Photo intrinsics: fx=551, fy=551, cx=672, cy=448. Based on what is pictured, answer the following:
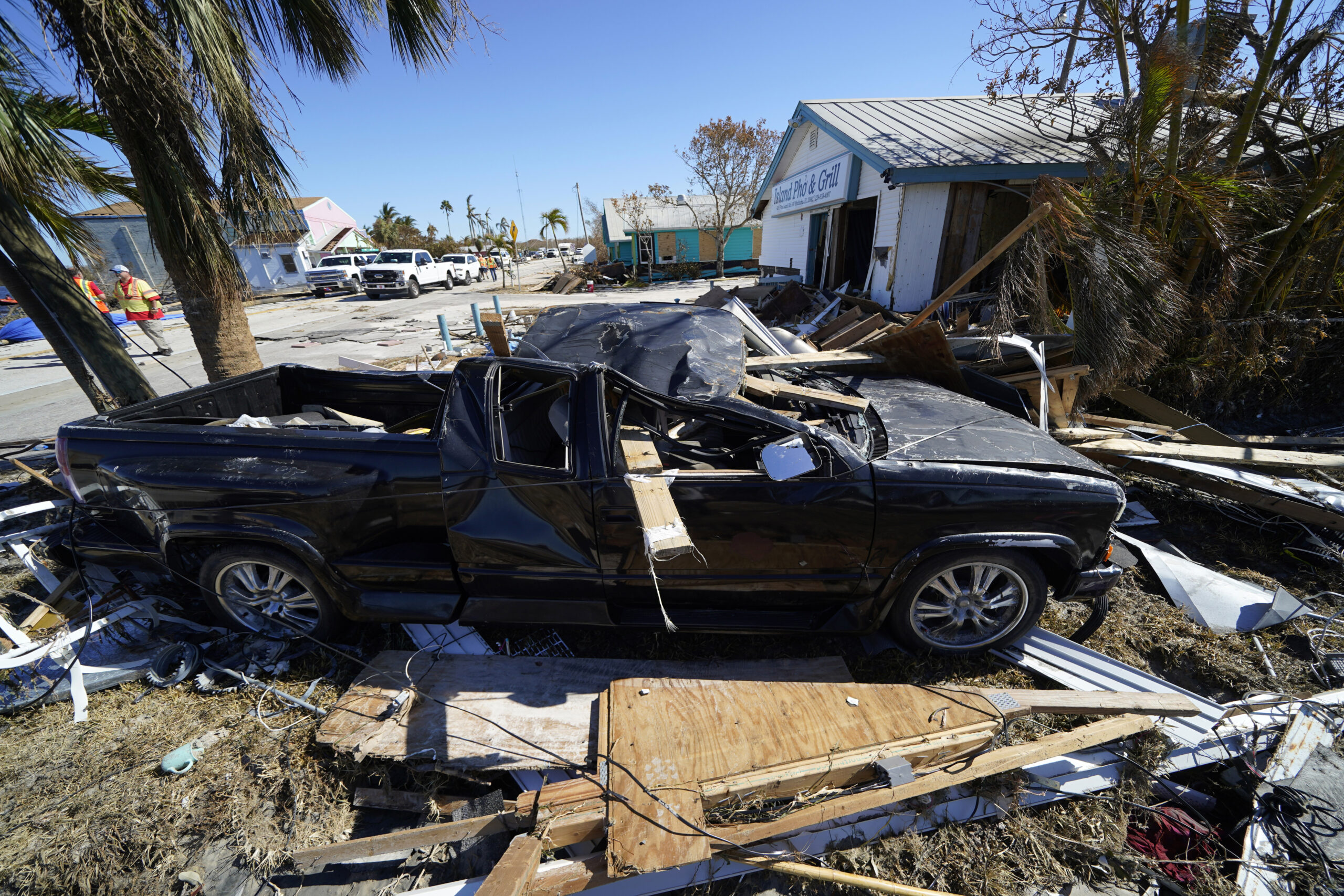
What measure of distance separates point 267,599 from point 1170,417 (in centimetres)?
758

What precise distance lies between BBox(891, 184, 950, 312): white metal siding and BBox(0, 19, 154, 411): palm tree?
986cm

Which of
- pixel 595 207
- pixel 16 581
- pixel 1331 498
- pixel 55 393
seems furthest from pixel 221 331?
pixel 595 207

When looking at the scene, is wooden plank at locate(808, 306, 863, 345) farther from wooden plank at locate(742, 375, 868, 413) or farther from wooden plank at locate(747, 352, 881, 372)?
wooden plank at locate(742, 375, 868, 413)

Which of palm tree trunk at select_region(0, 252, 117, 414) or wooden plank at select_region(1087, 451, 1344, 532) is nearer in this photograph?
wooden plank at select_region(1087, 451, 1344, 532)

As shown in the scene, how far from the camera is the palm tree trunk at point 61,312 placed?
4637 millimetres

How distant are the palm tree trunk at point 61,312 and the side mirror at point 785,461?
6086mm

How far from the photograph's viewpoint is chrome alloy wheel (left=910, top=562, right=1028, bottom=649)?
2.84 meters

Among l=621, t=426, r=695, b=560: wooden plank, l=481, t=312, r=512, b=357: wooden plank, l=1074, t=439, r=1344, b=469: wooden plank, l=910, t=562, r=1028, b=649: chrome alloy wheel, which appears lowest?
l=910, t=562, r=1028, b=649: chrome alloy wheel

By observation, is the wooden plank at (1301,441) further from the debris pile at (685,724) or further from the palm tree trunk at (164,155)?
the palm tree trunk at (164,155)

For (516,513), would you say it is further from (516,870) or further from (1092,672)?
(1092,672)

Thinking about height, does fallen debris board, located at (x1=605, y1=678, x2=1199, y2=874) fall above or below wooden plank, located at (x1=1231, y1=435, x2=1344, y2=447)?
below

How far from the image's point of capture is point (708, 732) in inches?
94.2

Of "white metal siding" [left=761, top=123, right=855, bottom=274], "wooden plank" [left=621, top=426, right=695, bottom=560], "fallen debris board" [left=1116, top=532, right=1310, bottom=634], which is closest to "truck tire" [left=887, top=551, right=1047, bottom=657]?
"wooden plank" [left=621, top=426, right=695, bottom=560]

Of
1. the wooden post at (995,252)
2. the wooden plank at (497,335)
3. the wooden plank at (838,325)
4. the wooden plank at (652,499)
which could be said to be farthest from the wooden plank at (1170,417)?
the wooden plank at (497,335)
